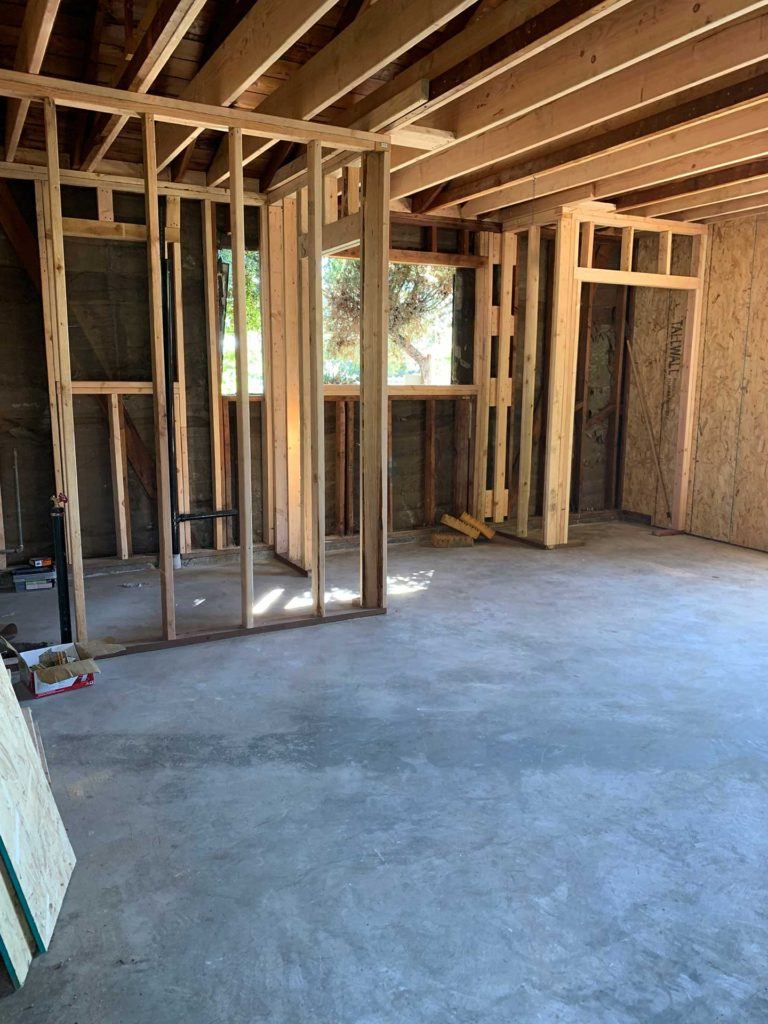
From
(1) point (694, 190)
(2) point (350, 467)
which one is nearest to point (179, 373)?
(2) point (350, 467)

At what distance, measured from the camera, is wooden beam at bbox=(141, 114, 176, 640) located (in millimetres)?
3926

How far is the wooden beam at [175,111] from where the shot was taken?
12.0 ft

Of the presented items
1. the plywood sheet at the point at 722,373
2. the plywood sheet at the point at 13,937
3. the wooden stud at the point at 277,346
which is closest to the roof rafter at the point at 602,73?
the wooden stud at the point at 277,346

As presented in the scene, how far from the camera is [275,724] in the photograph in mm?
3344

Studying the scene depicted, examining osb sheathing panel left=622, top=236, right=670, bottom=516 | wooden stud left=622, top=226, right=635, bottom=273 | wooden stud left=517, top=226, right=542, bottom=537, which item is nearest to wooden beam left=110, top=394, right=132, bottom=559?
wooden stud left=517, top=226, right=542, bottom=537

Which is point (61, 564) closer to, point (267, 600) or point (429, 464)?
point (267, 600)

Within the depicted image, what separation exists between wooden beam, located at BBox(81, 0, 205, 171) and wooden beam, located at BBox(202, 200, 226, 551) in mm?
1415

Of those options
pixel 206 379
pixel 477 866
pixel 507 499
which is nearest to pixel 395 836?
pixel 477 866

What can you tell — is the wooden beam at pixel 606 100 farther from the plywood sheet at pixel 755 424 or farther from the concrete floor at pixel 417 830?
the concrete floor at pixel 417 830

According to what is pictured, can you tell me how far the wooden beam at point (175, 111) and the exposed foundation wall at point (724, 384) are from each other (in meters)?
4.00

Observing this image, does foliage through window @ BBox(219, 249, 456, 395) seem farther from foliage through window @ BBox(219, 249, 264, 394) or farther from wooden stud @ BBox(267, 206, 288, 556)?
wooden stud @ BBox(267, 206, 288, 556)

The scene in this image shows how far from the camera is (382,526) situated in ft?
16.2

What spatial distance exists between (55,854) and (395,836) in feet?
3.55

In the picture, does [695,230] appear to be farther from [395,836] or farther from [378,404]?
[395,836]
